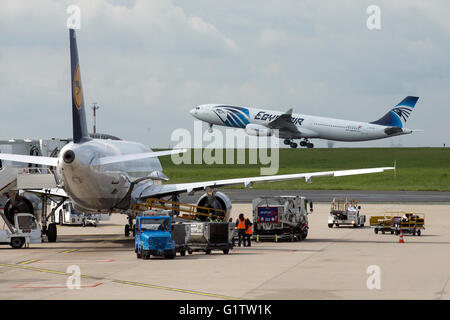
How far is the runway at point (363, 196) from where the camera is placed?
85312 mm

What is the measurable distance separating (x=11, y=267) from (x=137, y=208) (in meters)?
11.6

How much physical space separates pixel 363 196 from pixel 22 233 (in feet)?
183

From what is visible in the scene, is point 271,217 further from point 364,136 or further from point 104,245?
point 364,136

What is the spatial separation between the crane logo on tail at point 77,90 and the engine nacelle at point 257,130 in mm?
95759

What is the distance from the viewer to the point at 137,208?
44.3 m

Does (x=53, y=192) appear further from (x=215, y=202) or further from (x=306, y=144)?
(x=306, y=144)

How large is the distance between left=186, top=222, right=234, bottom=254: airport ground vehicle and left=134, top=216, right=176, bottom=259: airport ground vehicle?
95.5 inches

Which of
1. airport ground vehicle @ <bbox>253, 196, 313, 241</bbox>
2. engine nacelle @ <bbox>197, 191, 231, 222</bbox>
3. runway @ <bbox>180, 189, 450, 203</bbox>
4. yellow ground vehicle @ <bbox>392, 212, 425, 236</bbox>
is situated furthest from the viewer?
runway @ <bbox>180, 189, 450, 203</bbox>

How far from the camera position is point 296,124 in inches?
5664

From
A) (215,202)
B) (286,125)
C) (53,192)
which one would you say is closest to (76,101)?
(53,192)

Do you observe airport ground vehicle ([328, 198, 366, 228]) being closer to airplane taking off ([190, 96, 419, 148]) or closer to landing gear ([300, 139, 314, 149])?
airplane taking off ([190, 96, 419, 148])

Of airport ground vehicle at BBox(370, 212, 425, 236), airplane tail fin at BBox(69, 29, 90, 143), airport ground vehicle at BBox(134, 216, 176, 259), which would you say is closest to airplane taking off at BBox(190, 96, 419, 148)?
airport ground vehicle at BBox(370, 212, 425, 236)

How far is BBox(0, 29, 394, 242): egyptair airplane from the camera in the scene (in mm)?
38469

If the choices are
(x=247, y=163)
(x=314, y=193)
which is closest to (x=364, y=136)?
(x=247, y=163)
